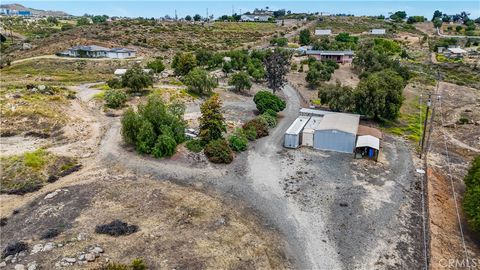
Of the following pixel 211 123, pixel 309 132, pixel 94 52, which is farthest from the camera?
pixel 94 52

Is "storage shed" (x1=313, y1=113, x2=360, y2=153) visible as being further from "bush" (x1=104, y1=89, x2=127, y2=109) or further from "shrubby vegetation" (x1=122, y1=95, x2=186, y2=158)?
"bush" (x1=104, y1=89, x2=127, y2=109)

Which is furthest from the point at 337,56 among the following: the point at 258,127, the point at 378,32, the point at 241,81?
the point at 378,32

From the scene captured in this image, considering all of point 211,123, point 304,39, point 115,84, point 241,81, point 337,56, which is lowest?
point 211,123

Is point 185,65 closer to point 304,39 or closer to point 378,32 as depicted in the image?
point 304,39

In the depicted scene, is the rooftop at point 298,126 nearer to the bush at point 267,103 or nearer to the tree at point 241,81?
the bush at point 267,103

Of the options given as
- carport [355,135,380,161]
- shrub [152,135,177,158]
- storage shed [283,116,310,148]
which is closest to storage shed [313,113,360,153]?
carport [355,135,380,161]

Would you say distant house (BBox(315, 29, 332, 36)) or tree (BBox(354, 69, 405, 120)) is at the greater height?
distant house (BBox(315, 29, 332, 36))

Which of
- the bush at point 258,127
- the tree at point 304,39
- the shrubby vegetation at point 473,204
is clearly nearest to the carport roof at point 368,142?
the shrubby vegetation at point 473,204
